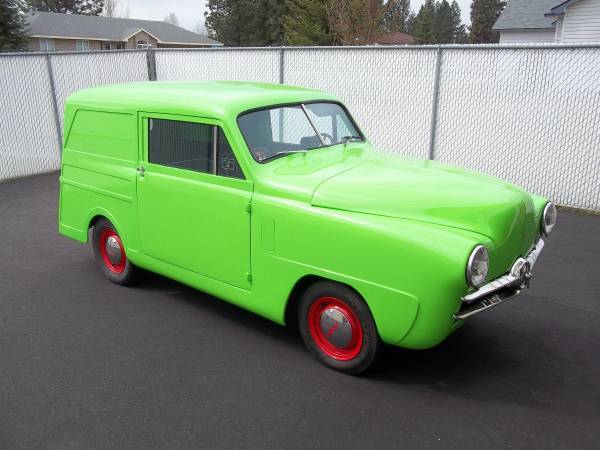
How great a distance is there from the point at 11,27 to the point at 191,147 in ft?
81.6

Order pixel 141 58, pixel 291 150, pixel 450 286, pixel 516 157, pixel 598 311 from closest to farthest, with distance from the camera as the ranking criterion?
pixel 450 286 < pixel 291 150 < pixel 598 311 < pixel 516 157 < pixel 141 58

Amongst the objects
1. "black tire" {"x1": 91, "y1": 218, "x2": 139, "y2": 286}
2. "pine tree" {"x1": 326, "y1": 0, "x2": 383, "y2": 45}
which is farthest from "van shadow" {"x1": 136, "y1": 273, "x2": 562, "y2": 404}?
"pine tree" {"x1": 326, "y1": 0, "x2": 383, "y2": 45}

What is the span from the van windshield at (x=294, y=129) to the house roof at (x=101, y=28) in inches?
1514

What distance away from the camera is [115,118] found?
4531mm

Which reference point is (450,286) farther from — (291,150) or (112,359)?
(112,359)

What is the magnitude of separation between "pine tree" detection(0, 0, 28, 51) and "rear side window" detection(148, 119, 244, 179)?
23654 mm

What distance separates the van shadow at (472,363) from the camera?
3.26 metres

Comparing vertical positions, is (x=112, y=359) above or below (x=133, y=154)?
below

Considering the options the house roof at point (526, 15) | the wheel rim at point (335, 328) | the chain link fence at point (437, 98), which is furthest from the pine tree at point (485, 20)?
the wheel rim at point (335, 328)

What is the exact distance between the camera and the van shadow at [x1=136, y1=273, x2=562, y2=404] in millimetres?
3258

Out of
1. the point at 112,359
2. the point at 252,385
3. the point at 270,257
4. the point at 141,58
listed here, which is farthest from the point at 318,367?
the point at 141,58

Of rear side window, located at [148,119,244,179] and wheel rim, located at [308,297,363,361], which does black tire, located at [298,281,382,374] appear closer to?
wheel rim, located at [308,297,363,361]

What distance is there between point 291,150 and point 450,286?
1758 mm

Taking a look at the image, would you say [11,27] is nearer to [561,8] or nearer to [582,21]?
[561,8]
